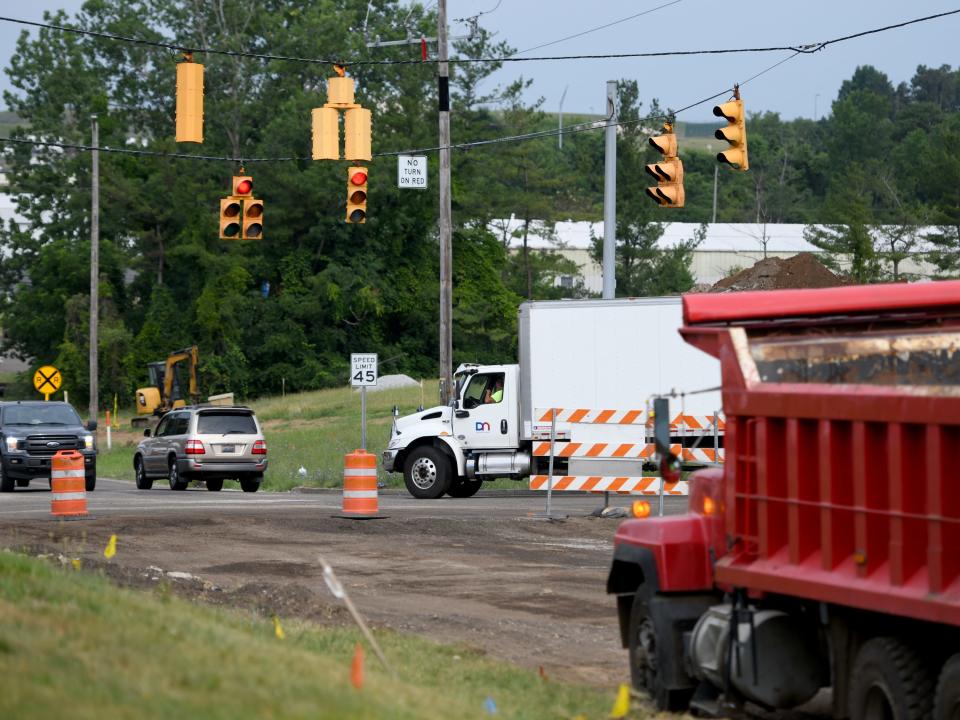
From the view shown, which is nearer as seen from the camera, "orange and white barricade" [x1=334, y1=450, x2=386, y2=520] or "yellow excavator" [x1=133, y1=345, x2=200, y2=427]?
"orange and white barricade" [x1=334, y1=450, x2=386, y2=520]

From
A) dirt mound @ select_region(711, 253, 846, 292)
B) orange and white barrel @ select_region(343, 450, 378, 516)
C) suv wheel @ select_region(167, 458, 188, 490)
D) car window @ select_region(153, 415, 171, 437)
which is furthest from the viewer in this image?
dirt mound @ select_region(711, 253, 846, 292)

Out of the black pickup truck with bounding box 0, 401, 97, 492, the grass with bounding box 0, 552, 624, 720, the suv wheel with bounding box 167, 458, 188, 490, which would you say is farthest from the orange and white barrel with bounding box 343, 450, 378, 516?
the black pickup truck with bounding box 0, 401, 97, 492

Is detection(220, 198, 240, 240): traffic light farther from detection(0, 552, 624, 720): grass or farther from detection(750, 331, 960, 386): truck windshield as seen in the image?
Result: detection(750, 331, 960, 386): truck windshield

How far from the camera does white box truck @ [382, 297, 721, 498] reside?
29047mm

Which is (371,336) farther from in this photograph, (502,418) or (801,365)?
(801,365)

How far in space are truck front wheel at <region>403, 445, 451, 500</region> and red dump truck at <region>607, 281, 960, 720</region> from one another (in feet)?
60.9

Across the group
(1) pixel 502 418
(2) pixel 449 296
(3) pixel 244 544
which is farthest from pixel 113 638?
(2) pixel 449 296

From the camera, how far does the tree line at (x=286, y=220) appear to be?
76312mm

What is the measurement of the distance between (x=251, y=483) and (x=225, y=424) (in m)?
1.70

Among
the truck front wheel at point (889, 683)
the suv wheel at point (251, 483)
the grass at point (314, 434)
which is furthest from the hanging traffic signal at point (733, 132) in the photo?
the truck front wheel at point (889, 683)

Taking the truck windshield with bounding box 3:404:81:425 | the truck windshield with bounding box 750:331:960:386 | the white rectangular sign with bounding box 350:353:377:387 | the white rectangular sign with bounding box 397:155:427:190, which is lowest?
the truck windshield with bounding box 3:404:81:425

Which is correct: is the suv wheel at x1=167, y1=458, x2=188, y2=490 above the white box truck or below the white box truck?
below

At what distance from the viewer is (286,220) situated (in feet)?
249

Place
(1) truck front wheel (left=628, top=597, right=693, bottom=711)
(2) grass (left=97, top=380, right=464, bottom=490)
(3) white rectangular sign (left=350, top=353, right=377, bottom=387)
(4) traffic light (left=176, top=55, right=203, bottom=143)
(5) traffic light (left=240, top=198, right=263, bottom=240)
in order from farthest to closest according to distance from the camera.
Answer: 1. (2) grass (left=97, top=380, right=464, bottom=490)
2. (3) white rectangular sign (left=350, top=353, right=377, bottom=387)
3. (5) traffic light (left=240, top=198, right=263, bottom=240)
4. (4) traffic light (left=176, top=55, right=203, bottom=143)
5. (1) truck front wheel (left=628, top=597, right=693, bottom=711)
